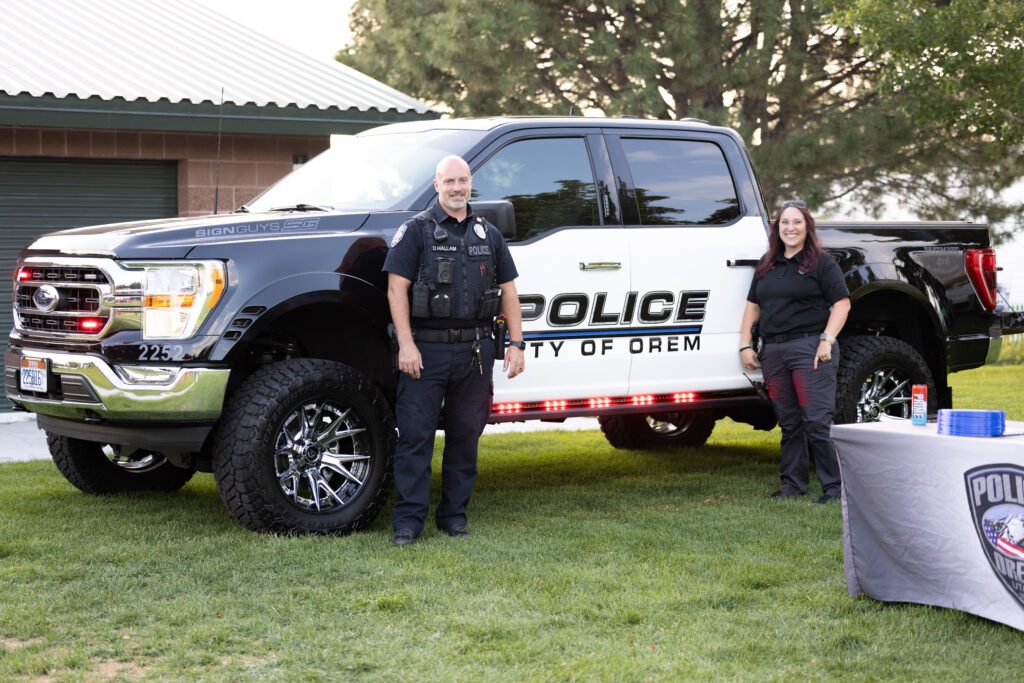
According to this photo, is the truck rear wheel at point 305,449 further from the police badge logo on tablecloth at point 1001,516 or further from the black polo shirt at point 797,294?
the police badge logo on tablecloth at point 1001,516

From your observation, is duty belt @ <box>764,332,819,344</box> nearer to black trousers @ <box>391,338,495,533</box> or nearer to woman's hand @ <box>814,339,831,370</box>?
woman's hand @ <box>814,339,831,370</box>

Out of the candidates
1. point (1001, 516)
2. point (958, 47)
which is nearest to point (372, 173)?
point (1001, 516)

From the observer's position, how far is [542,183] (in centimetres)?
698

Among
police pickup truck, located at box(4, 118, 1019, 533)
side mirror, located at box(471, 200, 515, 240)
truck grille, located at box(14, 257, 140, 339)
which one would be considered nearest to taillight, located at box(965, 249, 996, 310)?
police pickup truck, located at box(4, 118, 1019, 533)

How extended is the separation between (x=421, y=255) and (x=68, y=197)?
685 centimetres

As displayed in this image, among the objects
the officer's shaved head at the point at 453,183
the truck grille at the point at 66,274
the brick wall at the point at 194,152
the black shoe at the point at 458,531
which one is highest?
the brick wall at the point at 194,152

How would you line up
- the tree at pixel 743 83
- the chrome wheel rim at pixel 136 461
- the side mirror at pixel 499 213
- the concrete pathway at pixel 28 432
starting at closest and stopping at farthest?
the side mirror at pixel 499 213
the chrome wheel rim at pixel 136 461
the concrete pathway at pixel 28 432
the tree at pixel 743 83

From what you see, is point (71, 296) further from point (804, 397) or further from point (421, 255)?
point (804, 397)

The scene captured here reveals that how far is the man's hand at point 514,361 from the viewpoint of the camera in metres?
6.24

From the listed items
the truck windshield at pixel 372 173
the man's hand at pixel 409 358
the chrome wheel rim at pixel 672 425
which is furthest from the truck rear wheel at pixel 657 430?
the man's hand at pixel 409 358

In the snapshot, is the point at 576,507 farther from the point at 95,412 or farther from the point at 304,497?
the point at 95,412

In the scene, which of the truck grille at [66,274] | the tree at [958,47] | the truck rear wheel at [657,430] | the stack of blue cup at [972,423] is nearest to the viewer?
the stack of blue cup at [972,423]

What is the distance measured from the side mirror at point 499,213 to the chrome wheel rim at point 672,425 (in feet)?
11.6

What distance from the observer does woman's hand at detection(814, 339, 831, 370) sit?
7219mm
